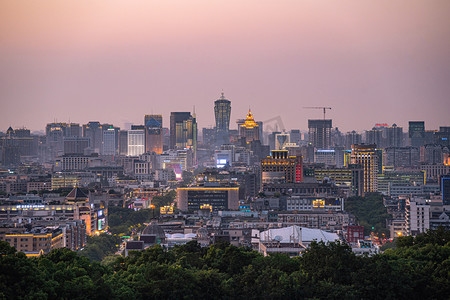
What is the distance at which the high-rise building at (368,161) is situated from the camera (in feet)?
416

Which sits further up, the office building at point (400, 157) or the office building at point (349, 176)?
the office building at point (400, 157)

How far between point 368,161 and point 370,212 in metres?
39.7

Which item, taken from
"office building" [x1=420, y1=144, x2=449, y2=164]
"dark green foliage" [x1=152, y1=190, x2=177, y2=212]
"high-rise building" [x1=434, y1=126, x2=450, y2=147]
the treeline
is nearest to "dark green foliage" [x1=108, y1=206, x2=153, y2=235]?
"dark green foliage" [x1=152, y1=190, x2=177, y2=212]

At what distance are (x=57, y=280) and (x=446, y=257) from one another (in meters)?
15.9

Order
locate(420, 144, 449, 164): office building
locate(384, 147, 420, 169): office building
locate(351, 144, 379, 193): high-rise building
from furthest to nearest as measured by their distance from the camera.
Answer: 1. locate(384, 147, 420, 169): office building
2. locate(420, 144, 449, 164): office building
3. locate(351, 144, 379, 193): high-rise building

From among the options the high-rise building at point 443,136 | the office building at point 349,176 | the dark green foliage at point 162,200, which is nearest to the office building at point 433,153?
the high-rise building at point 443,136

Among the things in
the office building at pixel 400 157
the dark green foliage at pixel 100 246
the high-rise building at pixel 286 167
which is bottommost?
the dark green foliage at pixel 100 246

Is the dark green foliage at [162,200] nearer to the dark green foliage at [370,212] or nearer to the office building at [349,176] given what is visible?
the dark green foliage at [370,212]

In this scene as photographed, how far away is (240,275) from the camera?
3531 centimetres

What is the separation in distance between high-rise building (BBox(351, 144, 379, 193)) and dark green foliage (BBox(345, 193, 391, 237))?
866 inches

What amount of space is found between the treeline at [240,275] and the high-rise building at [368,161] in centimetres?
8801

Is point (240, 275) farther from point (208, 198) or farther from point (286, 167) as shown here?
point (286, 167)

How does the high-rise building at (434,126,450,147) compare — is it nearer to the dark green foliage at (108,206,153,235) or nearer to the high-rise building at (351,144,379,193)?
the high-rise building at (351,144,379,193)

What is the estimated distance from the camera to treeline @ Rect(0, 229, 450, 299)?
2931cm
